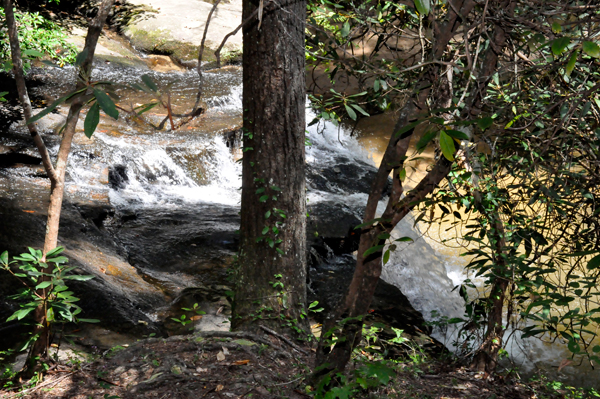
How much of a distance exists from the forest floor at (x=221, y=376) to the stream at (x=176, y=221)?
2.74 ft

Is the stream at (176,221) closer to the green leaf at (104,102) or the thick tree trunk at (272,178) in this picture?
the thick tree trunk at (272,178)

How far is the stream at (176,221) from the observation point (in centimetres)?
488

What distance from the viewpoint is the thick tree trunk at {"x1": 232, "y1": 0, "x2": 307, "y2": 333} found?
140 inches

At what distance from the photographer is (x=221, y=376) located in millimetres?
2949

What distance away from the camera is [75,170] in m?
7.64

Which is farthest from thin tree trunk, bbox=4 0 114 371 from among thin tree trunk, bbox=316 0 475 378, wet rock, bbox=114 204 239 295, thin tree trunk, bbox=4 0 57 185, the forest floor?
wet rock, bbox=114 204 239 295

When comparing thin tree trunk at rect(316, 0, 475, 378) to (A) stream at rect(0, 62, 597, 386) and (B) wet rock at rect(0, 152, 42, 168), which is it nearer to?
(A) stream at rect(0, 62, 597, 386)

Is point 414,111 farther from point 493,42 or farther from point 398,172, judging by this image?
point 493,42

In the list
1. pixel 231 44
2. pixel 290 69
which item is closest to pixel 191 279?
pixel 290 69

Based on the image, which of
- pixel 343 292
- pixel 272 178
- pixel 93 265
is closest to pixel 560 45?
pixel 272 178

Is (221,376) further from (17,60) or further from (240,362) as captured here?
(17,60)

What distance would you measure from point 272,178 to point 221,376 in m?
1.41

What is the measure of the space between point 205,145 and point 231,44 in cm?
677

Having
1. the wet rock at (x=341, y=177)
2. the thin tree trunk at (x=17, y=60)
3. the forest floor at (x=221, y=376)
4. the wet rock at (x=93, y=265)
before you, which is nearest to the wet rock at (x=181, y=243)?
the wet rock at (x=93, y=265)
